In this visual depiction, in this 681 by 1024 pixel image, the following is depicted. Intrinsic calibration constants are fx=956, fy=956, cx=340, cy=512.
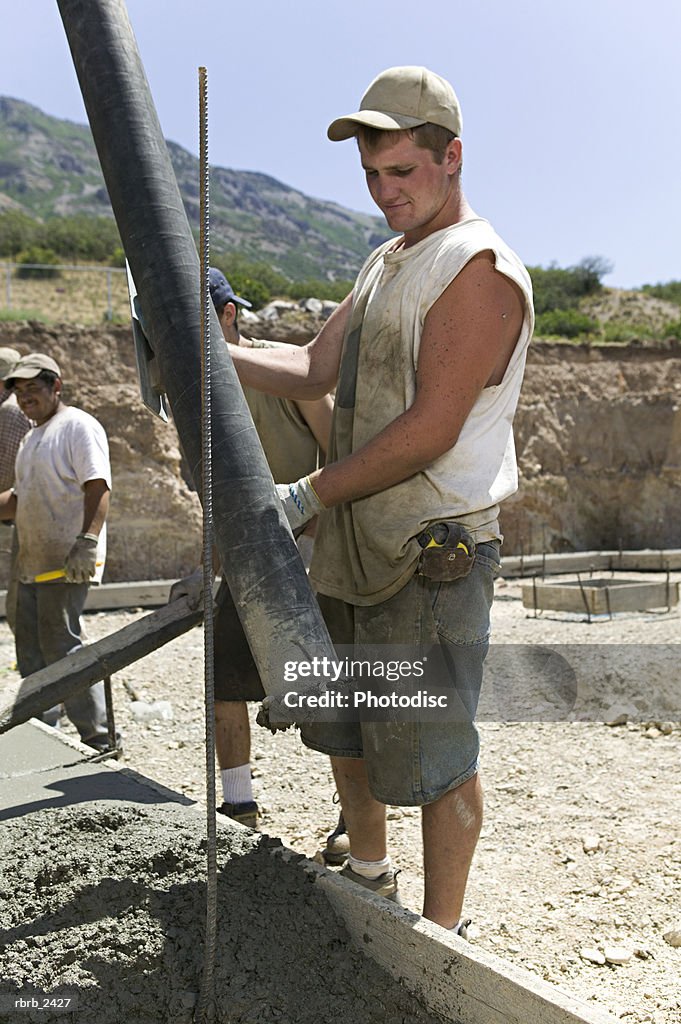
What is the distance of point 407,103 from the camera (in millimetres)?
2359

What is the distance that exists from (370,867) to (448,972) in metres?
0.66

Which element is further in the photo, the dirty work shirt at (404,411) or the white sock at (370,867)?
the white sock at (370,867)

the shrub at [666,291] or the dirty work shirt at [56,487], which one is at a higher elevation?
the shrub at [666,291]

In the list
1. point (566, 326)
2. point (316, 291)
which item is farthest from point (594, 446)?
point (316, 291)

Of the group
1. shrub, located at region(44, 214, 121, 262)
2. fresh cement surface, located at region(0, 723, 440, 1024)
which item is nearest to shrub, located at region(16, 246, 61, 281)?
shrub, located at region(44, 214, 121, 262)

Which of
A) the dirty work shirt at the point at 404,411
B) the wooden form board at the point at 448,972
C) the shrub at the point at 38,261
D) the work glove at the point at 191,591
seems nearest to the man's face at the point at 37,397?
the work glove at the point at 191,591

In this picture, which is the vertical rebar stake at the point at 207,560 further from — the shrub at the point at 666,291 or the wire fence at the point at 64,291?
the shrub at the point at 666,291

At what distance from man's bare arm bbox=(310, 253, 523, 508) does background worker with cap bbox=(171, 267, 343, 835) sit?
1013mm

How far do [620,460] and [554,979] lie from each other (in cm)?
1417

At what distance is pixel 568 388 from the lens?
1606 centimetres

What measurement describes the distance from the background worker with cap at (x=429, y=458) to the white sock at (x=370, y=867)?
299mm

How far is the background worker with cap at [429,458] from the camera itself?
7.80 feet

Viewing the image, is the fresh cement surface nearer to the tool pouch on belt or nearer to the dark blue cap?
the tool pouch on belt

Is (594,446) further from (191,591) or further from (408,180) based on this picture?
(408,180)
